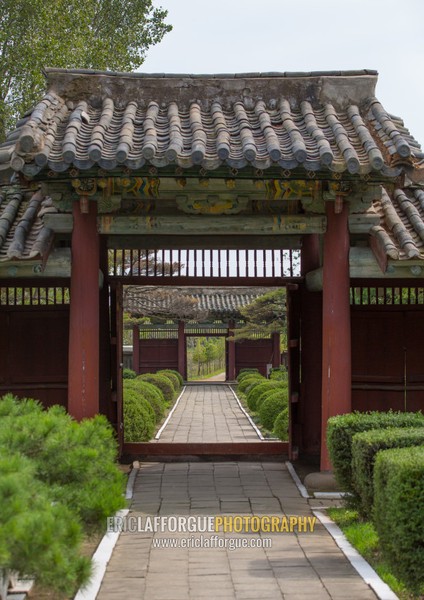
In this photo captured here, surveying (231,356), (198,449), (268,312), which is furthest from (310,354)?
(231,356)

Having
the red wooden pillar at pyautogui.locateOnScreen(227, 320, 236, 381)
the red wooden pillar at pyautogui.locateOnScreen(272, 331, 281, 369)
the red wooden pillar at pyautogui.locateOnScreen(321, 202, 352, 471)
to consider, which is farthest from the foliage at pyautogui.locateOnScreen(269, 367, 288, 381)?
the red wooden pillar at pyautogui.locateOnScreen(321, 202, 352, 471)

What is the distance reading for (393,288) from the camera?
37.5ft

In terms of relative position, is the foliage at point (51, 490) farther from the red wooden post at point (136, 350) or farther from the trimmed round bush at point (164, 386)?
the red wooden post at point (136, 350)

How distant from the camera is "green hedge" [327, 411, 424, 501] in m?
8.16

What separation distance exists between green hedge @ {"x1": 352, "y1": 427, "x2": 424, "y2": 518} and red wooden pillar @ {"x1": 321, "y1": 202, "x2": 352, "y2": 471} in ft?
7.26

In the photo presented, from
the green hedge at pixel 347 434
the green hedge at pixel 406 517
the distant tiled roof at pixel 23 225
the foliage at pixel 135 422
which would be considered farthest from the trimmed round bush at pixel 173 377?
the green hedge at pixel 406 517

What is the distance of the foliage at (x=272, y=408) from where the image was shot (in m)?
18.6

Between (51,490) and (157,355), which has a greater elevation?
(157,355)

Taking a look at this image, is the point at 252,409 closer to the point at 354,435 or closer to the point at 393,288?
the point at 393,288

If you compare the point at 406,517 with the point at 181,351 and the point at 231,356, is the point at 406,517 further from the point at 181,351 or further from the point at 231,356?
the point at 231,356

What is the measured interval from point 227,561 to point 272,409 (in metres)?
12.0

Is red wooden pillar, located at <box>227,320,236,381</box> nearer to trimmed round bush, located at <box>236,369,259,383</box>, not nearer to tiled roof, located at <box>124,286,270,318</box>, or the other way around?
tiled roof, located at <box>124,286,270,318</box>

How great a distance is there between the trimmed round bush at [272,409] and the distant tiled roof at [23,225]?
29.1ft

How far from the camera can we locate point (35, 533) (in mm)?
4301
